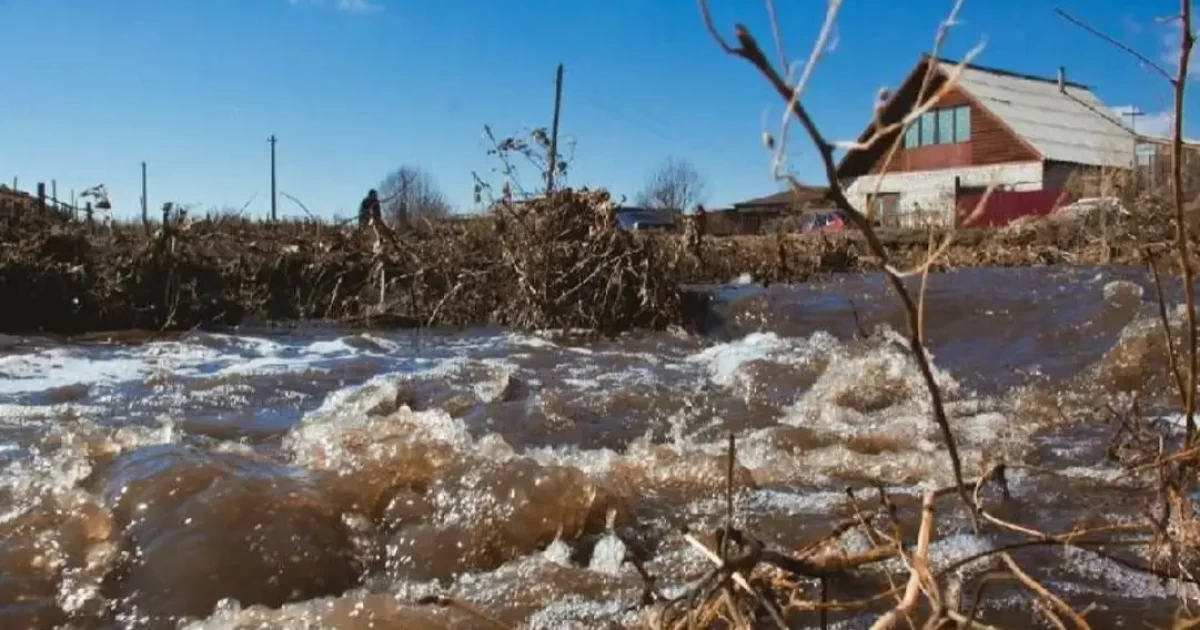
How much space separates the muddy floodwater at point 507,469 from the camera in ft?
11.8

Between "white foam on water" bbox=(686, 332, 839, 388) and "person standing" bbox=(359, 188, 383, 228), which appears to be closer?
"white foam on water" bbox=(686, 332, 839, 388)

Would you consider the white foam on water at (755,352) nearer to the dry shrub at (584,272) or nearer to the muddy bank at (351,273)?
the dry shrub at (584,272)

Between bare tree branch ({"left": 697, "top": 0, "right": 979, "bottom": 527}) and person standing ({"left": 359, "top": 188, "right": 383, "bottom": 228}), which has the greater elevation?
person standing ({"left": 359, "top": 188, "right": 383, "bottom": 228})

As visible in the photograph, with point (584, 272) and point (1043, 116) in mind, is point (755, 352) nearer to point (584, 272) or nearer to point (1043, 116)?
point (584, 272)

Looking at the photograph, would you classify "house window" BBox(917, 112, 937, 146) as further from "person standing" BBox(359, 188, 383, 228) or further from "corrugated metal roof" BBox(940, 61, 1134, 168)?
"person standing" BBox(359, 188, 383, 228)

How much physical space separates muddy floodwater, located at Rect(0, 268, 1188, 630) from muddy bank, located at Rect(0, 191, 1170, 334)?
2.43 metres

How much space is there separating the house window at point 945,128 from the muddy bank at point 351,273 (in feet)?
77.9

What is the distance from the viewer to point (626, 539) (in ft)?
14.0

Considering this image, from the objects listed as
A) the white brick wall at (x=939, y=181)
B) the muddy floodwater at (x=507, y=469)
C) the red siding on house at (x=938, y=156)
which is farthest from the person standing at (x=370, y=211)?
the red siding on house at (x=938, y=156)

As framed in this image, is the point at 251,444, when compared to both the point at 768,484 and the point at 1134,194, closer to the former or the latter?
the point at 768,484

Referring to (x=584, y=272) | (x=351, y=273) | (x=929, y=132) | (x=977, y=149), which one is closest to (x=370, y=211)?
(x=351, y=273)

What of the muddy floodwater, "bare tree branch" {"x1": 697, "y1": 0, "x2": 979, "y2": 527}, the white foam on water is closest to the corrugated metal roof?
the white foam on water

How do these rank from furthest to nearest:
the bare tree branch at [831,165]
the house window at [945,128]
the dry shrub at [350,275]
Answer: the house window at [945,128] < the dry shrub at [350,275] < the bare tree branch at [831,165]

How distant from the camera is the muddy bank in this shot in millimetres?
13000
